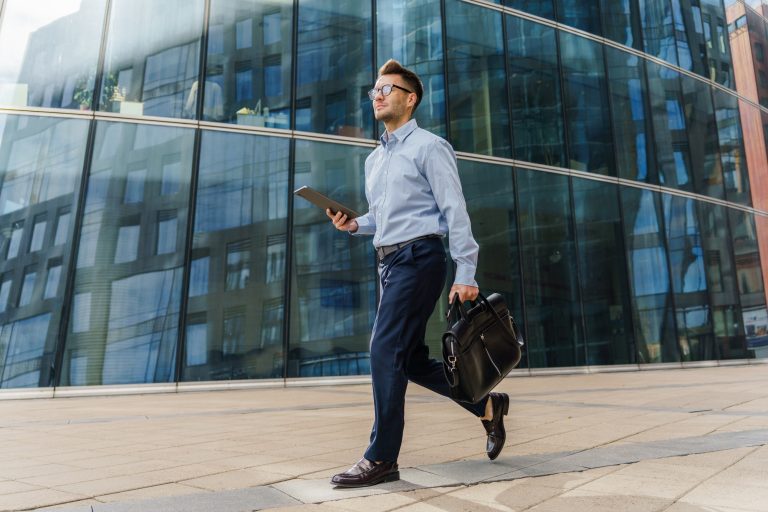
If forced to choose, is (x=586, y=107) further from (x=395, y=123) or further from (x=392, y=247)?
(x=392, y=247)

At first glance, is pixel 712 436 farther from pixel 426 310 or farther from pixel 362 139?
pixel 362 139

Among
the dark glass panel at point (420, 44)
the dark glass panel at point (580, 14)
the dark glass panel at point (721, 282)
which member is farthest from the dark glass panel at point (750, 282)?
the dark glass panel at point (420, 44)

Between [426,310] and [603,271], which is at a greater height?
[603,271]

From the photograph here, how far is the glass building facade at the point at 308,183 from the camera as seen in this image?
28.2 feet

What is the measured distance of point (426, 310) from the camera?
101 inches

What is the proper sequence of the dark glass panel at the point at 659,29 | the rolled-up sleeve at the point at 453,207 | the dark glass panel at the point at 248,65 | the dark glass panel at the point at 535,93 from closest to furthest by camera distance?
the rolled-up sleeve at the point at 453,207 < the dark glass panel at the point at 248,65 < the dark glass panel at the point at 535,93 < the dark glass panel at the point at 659,29

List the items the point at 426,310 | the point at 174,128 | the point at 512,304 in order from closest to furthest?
1. the point at 426,310
2. the point at 174,128
3. the point at 512,304

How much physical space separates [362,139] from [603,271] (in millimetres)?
5765

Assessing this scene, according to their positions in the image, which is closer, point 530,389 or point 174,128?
point 530,389

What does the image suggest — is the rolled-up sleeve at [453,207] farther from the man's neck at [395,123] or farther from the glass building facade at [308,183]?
the glass building facade at [308,183]

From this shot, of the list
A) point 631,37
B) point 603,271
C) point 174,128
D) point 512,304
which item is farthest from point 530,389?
point 631,37

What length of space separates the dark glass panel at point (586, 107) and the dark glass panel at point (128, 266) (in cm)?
805

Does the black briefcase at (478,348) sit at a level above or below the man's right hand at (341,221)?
below

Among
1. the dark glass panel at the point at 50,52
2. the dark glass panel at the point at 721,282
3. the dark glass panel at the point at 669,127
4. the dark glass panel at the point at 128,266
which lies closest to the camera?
the dark glass panel at the point at 128,266
